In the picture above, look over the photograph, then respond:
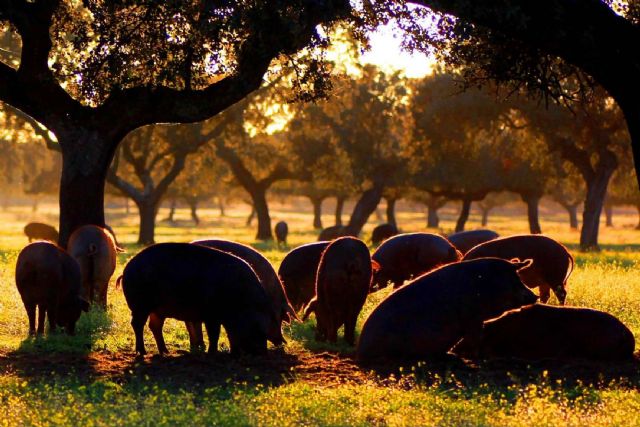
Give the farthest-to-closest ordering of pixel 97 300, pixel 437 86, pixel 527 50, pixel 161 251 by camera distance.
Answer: pixel 437 86, pixel 97 300, pixel 527 50, pixel 161 251

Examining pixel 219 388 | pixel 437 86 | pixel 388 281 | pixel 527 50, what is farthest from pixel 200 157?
pixel 219 388

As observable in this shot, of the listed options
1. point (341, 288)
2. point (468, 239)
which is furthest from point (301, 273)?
point (468, 239)

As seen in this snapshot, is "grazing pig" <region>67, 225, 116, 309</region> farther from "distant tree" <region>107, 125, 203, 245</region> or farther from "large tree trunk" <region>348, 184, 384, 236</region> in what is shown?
"large tree trunk" <region>348, 184, 384, 236</region>

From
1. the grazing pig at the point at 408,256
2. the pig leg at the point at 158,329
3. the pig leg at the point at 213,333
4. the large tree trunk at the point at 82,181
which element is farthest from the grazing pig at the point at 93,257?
the grazing pig at the point at 408,256

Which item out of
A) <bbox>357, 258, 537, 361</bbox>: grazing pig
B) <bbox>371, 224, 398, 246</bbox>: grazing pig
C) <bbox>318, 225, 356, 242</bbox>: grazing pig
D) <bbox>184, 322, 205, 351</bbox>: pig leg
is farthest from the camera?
<bbox>371, 224, 398, 246</bbox>: grazing pig

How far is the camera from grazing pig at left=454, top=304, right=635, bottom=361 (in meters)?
11.1

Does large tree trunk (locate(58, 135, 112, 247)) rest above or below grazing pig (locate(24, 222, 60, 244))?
above

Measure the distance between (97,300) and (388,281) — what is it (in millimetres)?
5502

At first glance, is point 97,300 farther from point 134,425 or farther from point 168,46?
point 134,425

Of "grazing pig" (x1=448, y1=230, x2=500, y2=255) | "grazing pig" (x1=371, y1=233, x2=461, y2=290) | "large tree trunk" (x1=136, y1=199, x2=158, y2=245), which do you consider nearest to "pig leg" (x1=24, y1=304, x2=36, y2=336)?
"grazing pig" (x1=371, y1=233, x2=461, y2=290)

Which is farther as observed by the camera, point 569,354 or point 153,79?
point 153,79

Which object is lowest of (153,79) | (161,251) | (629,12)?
(161,251)

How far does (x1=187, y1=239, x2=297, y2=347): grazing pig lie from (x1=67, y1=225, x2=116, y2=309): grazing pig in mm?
2146

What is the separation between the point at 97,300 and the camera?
15.7 m
